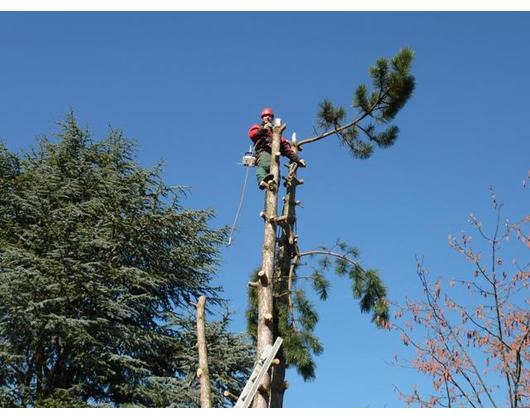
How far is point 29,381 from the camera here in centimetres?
1030

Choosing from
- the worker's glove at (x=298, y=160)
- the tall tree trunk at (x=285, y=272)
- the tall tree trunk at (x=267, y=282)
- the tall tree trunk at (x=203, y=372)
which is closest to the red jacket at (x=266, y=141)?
the worker's glove at (x=298, y=160)

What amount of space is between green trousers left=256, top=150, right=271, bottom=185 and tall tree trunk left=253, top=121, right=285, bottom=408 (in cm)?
13

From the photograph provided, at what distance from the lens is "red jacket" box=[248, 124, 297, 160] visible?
24.5 ft

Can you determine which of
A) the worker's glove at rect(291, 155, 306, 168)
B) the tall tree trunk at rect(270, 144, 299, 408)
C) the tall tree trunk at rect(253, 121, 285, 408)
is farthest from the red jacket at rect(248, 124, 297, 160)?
the tall tree trunk at rect(253, 121, 285, 408)

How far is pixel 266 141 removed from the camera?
7.47 m

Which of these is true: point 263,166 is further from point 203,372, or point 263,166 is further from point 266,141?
point 203,372

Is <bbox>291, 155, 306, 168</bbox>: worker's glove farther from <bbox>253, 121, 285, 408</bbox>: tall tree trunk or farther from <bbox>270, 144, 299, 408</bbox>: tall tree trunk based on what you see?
<bbox>253, 121, 285, 408</bbox>: tall tree trunk

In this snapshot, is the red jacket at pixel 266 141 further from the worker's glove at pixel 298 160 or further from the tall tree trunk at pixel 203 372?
the tall tree trunk at pixel 203 372

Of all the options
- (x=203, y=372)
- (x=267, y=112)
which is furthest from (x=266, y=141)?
(x=203, y=372)

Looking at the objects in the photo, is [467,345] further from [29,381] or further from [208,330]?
[29,381]

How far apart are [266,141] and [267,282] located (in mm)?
1846

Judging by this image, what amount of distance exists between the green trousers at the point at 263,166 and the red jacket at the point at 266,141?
19 centimetres
